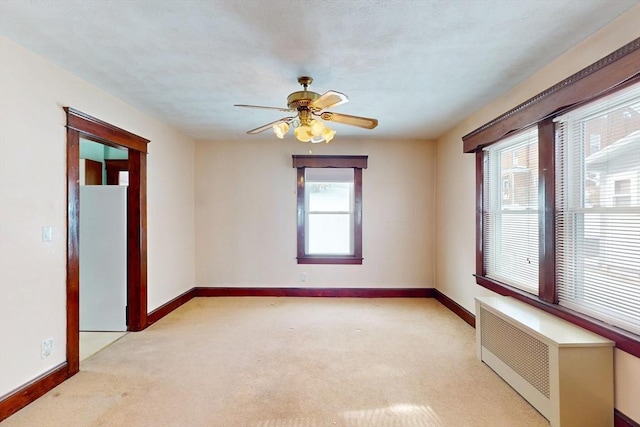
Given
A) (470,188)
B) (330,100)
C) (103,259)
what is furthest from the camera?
(470,188)

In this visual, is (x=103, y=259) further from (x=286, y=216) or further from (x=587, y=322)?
(x=587, y=322)

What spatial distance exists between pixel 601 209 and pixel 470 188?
1746 millimetres

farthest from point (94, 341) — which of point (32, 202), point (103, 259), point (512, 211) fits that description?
point (512, 211)

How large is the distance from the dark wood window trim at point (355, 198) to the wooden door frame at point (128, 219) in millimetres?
2191

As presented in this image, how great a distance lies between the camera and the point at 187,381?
2.52 meters

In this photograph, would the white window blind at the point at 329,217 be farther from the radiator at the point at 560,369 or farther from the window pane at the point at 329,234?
the radiator at the point at 560,369

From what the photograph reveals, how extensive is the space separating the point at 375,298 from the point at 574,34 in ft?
12.9

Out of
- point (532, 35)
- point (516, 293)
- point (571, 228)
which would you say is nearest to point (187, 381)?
point (516, 293)

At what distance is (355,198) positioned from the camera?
503cm

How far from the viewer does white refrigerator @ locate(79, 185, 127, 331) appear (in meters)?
3.59

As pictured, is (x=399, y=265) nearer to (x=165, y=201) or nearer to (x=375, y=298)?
(x=375, y=298)

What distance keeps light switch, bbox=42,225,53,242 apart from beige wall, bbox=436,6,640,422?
4.03m

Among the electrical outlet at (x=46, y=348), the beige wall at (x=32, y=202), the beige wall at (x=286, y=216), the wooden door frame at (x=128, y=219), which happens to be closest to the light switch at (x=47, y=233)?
the beige wall at (x=32, y=202)

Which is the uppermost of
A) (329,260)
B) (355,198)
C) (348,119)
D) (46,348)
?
(348,119)
